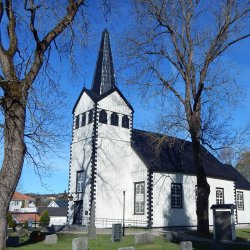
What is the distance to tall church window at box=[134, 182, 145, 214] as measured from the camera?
2942 cm

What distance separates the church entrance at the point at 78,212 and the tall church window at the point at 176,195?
778 centimetres


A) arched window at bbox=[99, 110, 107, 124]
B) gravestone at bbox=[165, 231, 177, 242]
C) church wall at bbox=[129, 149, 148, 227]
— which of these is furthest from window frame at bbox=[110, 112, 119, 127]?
gravestone at bbox=[165, 231, 177, 242]

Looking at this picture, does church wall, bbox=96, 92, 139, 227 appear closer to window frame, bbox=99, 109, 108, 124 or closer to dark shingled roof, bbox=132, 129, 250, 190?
window frame, bbox=99, 109, 108, 124

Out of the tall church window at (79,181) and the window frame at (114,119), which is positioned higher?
the window frame at (114,119)

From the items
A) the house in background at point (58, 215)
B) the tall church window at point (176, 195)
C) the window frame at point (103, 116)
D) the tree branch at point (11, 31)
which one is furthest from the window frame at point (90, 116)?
the house in background at point (58, 215)

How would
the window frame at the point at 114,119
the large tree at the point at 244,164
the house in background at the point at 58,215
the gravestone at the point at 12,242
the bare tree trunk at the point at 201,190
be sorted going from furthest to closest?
the large tree at the point at 244,164, the house in background at the point at 58,215, the window frame at the point at 114,119, the bare tree trunk at the point at 201,190, the gravestone at the point at 12,242

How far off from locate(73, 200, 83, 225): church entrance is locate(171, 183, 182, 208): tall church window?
7778 millimetres

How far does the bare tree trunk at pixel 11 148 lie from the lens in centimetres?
1072

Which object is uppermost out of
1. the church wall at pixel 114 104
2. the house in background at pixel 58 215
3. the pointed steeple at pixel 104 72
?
the pointed steeple at pixel 104 72

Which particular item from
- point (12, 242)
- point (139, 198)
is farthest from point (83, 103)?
point (12, 242)

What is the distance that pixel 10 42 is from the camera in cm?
1159

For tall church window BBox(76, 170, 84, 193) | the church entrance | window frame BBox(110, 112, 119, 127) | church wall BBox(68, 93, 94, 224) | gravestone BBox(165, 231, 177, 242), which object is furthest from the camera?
window frame BBox(110, 112, 119, 127)

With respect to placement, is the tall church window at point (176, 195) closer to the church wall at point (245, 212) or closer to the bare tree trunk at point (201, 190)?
the bare tree trunk at point (201, 190)

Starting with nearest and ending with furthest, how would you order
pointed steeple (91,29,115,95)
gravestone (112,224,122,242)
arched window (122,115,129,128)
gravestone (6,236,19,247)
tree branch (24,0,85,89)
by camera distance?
tree branch (24,0,85,89), gravestone (6,236,19,247), gravestone (112,224,122,242), arched window (122,115,129,128), pointed steeple (91,29,115,95)
